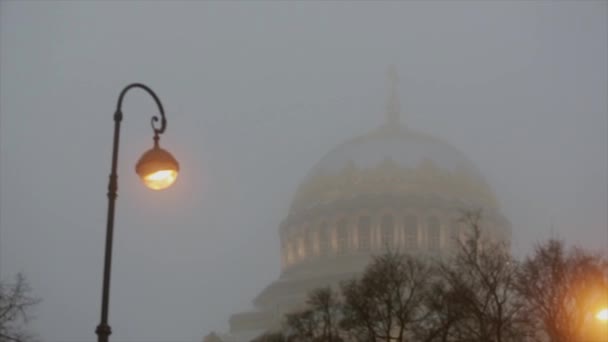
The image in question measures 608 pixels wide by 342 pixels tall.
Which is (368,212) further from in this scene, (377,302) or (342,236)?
(377,302)

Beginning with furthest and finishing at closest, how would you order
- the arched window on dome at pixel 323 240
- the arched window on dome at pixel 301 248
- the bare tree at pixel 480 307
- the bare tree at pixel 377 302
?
the arched window on dome at pixel 301 248 → the arched window on dome at pixel 323 240 → the bare tree at pixel 377 302 → the bare tree at pixel 480 307

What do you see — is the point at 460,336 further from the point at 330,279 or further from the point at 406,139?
the point at 406,139

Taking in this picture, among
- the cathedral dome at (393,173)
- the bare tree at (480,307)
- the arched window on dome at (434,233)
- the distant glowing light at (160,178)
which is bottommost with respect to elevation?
the distant glowing light at (160,178)

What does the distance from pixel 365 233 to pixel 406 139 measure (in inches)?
487

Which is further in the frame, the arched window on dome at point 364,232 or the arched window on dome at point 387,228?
the arched window on dome at point 364,232

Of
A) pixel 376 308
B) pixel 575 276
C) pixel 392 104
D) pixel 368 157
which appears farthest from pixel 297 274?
pixel 575 276

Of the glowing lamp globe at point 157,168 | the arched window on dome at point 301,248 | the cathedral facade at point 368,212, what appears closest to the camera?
the glowing lamp globe at point 157,168

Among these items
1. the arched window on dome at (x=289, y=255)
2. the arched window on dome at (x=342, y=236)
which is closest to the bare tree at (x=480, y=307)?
the arched window on dome at (x=342, y=236)

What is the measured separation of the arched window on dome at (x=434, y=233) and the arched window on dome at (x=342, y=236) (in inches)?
269

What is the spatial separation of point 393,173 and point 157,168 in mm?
78336

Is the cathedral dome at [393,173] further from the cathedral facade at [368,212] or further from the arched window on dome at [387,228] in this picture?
the arched window on dome at [387,228]

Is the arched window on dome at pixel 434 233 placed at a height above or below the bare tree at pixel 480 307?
above

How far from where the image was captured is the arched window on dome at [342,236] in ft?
300

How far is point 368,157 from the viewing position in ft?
318
